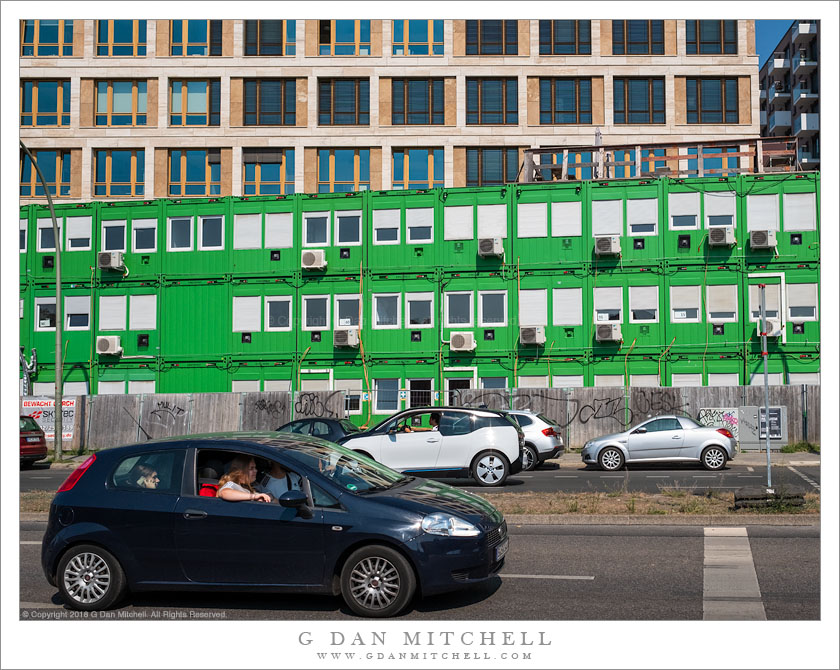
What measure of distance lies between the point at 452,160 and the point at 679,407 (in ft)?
60.4

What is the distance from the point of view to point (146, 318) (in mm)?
36938

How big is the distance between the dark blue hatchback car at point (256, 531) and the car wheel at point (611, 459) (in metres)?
14.7

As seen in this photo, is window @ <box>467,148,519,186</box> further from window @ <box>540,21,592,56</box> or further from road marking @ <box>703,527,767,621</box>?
road marking @ <box>703,527,767,621</box>

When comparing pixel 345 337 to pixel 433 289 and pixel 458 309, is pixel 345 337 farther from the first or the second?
pixel 458 309

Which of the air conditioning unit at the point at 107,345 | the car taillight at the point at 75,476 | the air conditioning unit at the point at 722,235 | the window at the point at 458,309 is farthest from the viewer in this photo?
the air conditioning unit at the point at 107,345

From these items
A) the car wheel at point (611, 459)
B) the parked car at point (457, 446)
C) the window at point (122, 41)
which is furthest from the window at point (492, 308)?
the window at point (122, 41)

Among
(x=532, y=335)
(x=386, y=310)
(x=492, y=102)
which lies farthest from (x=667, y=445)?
(x=492, y=102)

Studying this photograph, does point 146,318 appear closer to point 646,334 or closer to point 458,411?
point 646,334

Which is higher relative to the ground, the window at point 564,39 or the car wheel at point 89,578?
the window at point 564,39

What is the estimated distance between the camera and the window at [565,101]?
43.6 metres

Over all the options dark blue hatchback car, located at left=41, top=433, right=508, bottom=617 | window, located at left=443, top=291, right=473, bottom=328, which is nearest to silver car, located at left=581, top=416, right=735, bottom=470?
window, located at left=443, top=291, right=473, bottom=328

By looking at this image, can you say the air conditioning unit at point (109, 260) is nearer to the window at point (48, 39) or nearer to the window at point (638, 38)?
the window at point (48, 39)

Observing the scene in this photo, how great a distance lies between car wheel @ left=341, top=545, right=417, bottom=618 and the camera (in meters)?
7.39

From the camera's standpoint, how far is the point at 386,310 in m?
35.7
